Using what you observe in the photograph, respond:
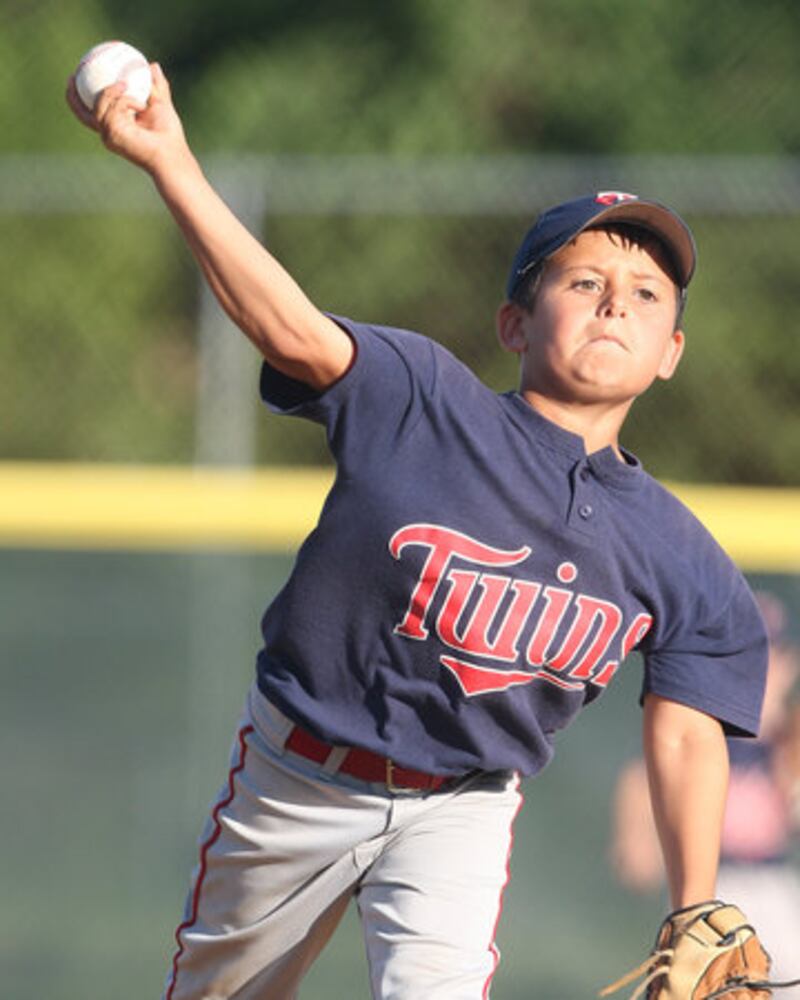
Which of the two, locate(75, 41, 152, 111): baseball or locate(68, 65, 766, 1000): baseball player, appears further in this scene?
locate(68, 65, 766, 1000): baseball player

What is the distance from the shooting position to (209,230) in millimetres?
2574

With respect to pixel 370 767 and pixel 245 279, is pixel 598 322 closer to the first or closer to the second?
pixel 245 279

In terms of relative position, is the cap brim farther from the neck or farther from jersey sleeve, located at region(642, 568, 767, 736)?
jersey sleeve, located at region(642, 568, 767, 736)

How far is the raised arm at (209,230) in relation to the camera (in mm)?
2566

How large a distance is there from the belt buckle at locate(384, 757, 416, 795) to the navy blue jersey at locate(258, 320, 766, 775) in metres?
0.03

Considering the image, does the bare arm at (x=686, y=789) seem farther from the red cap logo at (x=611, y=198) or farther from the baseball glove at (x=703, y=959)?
the red cap logo at (x=611, y=198)

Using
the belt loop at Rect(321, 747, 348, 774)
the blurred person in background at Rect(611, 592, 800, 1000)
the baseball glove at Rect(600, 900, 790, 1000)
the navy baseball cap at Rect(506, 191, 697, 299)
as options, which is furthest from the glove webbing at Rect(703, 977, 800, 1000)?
the blurred person in background at Rect(611, 592, 800, 1000)

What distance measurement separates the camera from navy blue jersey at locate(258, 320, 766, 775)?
288cm

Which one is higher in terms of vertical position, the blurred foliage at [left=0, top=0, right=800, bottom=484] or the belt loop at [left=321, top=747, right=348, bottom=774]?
the blurred foliage at [left=0, top=0, right=800, bottom=484]

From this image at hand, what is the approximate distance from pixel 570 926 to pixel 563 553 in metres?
2.97

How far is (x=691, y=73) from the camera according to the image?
10.8 metres

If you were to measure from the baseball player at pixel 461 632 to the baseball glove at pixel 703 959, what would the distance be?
0.06 meters

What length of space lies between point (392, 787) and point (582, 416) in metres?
0.60

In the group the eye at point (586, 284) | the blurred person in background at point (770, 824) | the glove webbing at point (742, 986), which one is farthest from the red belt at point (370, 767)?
the blurred person in background at point (770, 824)
